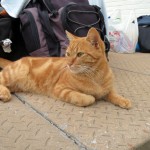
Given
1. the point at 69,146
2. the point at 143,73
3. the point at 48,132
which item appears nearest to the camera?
the point at 69,146

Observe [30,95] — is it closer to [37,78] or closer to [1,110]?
[37,78]

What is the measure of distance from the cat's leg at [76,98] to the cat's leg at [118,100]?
14 cm

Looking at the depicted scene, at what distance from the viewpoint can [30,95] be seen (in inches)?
69.6

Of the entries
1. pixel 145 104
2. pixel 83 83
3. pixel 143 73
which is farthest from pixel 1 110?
pixel 143 73

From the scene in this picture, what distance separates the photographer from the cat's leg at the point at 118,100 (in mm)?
1537

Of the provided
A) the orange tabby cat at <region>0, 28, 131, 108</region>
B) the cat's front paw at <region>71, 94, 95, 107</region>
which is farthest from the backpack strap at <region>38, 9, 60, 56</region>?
the cat's front paw at <region>71, 94, 95, 107</region>

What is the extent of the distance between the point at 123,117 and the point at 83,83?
1.01 feet

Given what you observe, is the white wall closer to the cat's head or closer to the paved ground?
the paved ground

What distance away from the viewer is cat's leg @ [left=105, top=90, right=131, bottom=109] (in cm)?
154

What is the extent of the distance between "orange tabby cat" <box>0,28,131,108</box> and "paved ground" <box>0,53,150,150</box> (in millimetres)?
56

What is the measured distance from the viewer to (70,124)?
4.32 ft

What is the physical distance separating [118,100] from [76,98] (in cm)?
25

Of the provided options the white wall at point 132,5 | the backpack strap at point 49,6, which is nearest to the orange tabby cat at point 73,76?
the backpack strap at point 49,6

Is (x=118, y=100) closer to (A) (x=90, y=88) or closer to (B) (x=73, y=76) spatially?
(A) (x=90, y=88)
